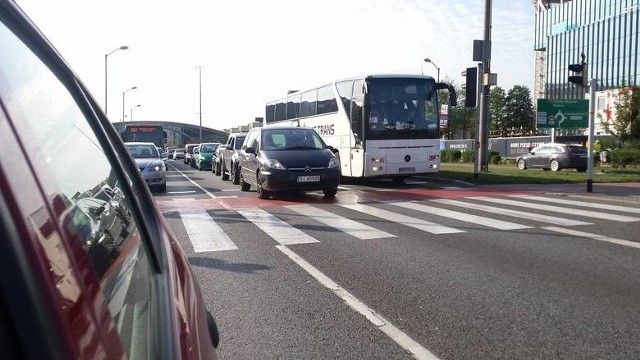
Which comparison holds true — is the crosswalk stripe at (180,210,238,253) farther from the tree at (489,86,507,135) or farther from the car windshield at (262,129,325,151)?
the tree at (489,86,507,135)

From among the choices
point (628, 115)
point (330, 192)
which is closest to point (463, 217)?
point (330, 192)

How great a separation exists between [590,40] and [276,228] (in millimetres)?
89248

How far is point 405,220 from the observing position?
10125 millimetres

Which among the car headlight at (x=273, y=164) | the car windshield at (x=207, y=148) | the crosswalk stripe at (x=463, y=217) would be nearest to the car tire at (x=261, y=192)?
the car headlight at (x=273, y=164)

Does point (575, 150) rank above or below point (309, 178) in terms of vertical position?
above

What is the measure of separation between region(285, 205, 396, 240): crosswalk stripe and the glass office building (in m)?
66.5

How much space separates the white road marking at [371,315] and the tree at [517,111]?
10809cm

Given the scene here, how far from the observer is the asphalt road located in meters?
3.98

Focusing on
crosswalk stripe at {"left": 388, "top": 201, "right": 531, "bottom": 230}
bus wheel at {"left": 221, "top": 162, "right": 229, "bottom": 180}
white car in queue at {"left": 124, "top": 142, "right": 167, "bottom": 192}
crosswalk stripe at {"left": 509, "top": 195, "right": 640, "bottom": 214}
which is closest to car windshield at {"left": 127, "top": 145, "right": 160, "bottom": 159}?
white car in queue at {"left": 124, "top": 142, "right": 167, "bottom": 192}

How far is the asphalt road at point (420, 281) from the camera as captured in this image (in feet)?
13.1

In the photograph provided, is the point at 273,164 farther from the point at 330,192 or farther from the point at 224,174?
the point at 224,174

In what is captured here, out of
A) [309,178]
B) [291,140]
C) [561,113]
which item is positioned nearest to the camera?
[309,178]

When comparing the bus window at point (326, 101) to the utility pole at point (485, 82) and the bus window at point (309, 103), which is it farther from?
the utility pole at point (485, 82)

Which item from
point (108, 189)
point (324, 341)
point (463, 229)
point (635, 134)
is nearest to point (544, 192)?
point (463, 229)
